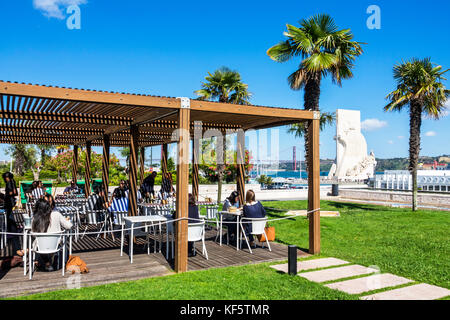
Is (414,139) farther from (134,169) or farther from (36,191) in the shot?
(36,191)

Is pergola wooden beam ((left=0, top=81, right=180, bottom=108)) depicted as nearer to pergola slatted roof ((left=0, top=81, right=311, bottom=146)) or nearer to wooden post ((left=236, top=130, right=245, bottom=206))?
pergola slatted roof ((left=0, top=81, right=311, bottom=146))

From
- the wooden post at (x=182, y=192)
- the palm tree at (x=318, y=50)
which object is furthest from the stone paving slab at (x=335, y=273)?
the palm tree at (x=318, y=50)

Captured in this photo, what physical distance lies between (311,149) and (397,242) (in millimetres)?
3293

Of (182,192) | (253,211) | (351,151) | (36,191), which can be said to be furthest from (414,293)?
(351,151)

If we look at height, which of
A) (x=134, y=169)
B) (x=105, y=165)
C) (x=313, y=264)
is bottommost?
(x=313, y=264)

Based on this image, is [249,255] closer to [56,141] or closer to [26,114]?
[26,114]

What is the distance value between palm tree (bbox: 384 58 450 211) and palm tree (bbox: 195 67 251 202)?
610 cm

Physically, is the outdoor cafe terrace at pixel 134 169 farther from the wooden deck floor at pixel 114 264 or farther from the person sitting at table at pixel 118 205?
the person sitting at table at pixel 118 205

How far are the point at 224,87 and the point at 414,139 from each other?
8183 millimetres

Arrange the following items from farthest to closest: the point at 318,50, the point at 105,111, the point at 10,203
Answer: the point at 318,50, the point at 105,111, the point at 10,203

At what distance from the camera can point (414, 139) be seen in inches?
578

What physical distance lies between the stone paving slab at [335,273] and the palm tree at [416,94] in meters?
10.0

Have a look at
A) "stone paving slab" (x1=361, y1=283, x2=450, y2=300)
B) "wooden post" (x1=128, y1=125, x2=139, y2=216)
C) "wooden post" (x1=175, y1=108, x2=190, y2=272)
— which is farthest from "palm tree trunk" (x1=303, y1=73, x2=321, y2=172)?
"stone paving slab" (x1=361, y1=283, x2=450, y2=300)
